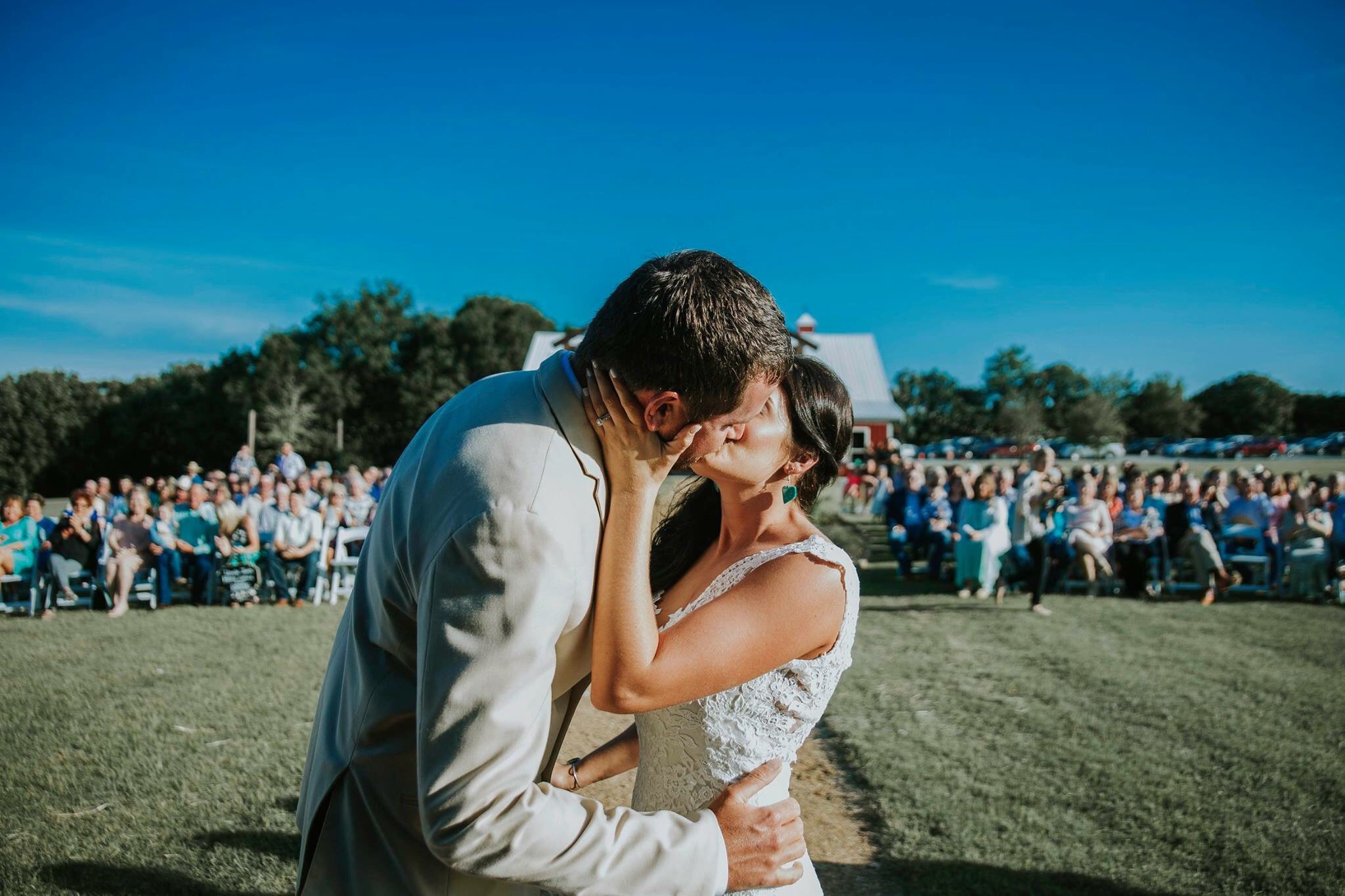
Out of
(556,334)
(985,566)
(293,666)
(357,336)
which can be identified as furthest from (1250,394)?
(293,666)

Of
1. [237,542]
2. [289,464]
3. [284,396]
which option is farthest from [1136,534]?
[284,396]

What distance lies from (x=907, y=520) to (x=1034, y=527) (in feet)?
12.4

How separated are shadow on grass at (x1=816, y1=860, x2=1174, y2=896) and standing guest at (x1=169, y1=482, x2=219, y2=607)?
35.1 ft

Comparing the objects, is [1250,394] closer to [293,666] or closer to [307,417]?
[307,417]

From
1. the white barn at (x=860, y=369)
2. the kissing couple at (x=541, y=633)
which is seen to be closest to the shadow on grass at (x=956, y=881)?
the kissing couple at (x=541, y=633)

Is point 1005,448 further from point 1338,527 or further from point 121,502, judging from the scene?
point 121,502

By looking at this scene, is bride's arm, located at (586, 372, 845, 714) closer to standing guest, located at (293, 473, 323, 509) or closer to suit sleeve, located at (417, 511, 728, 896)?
suit sleeve, located at (417, 511, 728, 896)

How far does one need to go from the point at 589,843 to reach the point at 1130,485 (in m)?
14.4

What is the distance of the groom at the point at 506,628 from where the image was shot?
4.40 ft

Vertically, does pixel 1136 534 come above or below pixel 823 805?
above

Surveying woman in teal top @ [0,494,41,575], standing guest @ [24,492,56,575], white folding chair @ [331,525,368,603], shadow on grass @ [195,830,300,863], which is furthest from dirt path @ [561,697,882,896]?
woman in teal top @ [0,494,41,575]

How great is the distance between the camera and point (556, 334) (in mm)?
41375

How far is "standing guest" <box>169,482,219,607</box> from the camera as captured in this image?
1191 centimetres

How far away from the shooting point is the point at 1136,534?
13.0m
